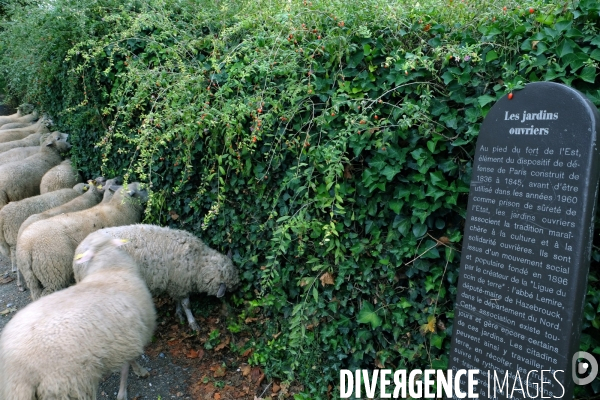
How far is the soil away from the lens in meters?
4.08

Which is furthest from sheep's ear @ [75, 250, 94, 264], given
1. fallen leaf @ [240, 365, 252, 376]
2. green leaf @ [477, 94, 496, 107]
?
green leaf @ [477, 94, 496, 107]

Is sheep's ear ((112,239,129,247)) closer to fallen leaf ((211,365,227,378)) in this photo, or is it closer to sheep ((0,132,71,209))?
fallen leaf ((211,365,227,378))

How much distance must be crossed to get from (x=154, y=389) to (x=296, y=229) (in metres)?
2.06

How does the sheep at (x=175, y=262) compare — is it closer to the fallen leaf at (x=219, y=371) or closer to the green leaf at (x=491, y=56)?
the fallen leaf at (x=219, y=371)

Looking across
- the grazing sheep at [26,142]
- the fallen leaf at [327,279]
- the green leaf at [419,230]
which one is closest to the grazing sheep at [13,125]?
the grazing sheep at [26,142]

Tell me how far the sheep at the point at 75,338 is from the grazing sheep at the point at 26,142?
563 cm

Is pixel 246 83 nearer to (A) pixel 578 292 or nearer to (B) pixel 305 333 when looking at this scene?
(B) pixel 305 333

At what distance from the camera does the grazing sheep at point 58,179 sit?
22.1ft

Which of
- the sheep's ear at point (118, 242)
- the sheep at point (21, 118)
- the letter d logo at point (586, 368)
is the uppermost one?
the sheep at point (21, 118)

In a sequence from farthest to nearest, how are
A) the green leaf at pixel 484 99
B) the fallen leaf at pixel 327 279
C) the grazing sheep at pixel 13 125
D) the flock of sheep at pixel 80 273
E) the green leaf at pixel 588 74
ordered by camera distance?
the grazing sheep at pixel 13 125 → the fallen leaf at pixel 327 279 → the flock of sheep at pixel 80 273 → the green leaf at pixel 484 99 → the green leaf at pixel 588 74

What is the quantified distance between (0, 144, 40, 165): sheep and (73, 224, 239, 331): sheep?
4019mm

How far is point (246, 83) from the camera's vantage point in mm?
4129

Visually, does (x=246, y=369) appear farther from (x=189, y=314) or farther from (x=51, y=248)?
(x=51, y=248)

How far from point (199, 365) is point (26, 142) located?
244 inches
